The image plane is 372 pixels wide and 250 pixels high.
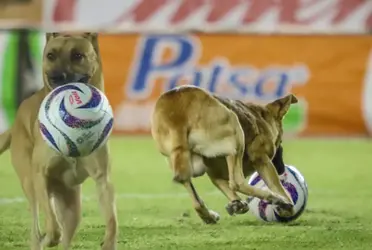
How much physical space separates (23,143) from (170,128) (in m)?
0.70

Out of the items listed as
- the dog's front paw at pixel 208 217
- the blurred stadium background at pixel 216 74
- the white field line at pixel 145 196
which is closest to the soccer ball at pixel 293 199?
the dog's front paw at pixel 208 217

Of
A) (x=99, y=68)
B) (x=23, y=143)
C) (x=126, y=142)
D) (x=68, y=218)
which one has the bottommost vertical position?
(x=126, y=142)

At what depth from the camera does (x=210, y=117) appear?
4984 millimetres

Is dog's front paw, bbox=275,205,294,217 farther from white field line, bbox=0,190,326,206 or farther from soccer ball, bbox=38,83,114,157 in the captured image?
white field line, bbox=0,190,326,206

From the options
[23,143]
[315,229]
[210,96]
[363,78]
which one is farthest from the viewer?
[363,78]

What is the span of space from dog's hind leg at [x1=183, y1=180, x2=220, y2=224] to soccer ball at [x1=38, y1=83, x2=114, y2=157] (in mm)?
606

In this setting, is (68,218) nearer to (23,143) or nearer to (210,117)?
(23,143)

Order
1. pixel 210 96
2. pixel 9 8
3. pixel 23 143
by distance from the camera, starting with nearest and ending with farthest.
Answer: pixel 23 143
pixel 210 96
pixel 9 8

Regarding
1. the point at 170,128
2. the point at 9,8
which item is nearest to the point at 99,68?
the point at 170,128

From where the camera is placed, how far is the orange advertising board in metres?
11.2

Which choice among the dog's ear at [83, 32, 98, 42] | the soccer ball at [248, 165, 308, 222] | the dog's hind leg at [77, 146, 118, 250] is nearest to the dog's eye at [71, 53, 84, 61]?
the dog's ear at [83, 32, 98, 42]

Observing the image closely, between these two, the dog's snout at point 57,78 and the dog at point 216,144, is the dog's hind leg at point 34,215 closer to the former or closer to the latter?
the dog's snout at point 57,78

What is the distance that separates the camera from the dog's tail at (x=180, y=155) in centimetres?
484

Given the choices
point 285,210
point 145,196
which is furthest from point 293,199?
point 145,196
